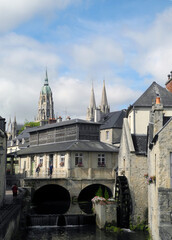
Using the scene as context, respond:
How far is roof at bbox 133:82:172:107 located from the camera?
22.5 m

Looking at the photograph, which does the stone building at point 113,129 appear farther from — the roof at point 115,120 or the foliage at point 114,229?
the foliage at point 114,229

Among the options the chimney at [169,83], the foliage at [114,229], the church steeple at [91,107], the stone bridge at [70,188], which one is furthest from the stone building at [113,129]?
the church steeple at [91,107]

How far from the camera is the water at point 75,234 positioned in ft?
59.9

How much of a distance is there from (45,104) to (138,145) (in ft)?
410

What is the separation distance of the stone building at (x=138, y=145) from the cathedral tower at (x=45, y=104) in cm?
11998

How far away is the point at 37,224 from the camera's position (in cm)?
2134

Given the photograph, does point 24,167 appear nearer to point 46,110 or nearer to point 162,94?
point 162,94

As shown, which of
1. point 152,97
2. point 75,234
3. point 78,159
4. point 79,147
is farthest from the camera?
point 79,147

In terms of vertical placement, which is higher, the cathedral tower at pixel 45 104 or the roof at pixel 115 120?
the cathedral tower at pixel 45 104

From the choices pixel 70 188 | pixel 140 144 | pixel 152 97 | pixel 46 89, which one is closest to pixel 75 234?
pixel 140 144

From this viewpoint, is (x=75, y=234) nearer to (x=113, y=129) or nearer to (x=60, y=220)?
(x=60, y=220)

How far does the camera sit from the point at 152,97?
75.3 ft

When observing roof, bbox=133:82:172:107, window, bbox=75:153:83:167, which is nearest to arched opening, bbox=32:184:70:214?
window, bbox=75:153:83:167

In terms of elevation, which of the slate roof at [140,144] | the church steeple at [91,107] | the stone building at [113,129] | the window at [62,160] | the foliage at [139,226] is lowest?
the foliage at [139,226]
